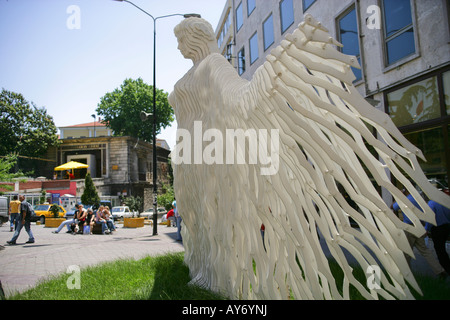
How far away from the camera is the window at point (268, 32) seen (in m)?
15.2

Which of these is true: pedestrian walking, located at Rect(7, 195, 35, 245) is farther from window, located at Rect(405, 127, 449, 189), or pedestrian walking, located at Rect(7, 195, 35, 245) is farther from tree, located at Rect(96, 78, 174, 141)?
tree, located at Rect(96, 78, 174, 141)

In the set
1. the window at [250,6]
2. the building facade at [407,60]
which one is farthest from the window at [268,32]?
the building facade at [407,60]

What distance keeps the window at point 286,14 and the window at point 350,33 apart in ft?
10.2

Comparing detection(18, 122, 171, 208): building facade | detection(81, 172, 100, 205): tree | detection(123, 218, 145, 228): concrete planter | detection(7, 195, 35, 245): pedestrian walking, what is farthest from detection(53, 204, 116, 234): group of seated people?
detection(18, 122, 171, 208): building facade

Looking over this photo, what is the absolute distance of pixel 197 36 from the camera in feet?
14.4

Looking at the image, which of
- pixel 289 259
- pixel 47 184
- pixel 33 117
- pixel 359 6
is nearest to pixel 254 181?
pixel 289 259

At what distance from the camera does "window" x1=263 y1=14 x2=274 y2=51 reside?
15.2m

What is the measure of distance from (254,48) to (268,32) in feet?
6.56

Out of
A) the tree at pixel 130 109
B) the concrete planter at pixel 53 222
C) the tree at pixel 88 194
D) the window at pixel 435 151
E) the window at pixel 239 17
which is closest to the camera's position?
the window at pixel 435 151

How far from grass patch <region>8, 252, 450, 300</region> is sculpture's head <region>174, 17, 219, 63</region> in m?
3.03

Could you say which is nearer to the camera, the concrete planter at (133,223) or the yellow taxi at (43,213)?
the concrete planter at (133,223)

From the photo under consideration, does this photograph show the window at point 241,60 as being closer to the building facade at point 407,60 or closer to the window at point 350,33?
the building facade at point 407,60

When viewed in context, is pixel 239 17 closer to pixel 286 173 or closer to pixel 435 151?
pixel 435 151
